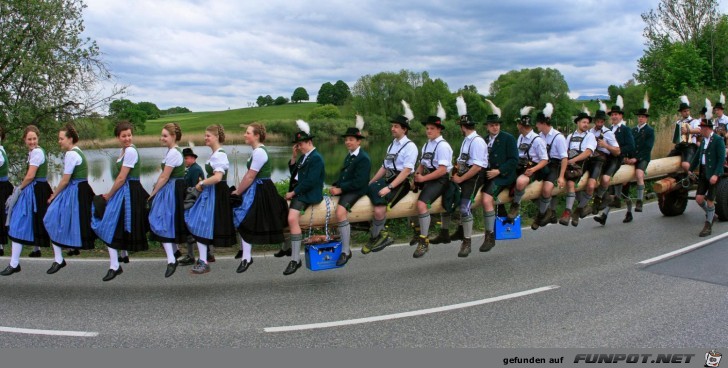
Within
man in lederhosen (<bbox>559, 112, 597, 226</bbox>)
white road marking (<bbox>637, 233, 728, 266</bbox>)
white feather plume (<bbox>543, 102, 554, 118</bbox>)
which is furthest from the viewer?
man in lederhosen (<bbox>559, 112, 597, 226</bbox>)

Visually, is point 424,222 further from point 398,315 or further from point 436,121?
point 398,315

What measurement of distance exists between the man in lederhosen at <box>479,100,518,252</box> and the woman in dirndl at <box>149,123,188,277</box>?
14.1 ft

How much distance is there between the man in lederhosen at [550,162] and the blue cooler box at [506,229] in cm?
67

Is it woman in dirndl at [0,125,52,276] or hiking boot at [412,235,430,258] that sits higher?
woman in dirndl at [0,125,52,276]

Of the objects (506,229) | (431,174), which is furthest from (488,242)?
(431,174)

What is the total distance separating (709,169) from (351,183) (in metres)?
6.63

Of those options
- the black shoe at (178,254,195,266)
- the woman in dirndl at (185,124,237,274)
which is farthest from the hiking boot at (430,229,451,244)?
the black shoe at (178,254,195,266)

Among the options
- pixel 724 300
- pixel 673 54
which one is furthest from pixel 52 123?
pixel 673 54

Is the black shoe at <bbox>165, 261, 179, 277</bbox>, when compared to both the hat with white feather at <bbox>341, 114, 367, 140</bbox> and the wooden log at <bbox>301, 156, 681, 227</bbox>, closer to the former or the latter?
the wooden log at <bbox>301, 156, 681, 227</bbox>

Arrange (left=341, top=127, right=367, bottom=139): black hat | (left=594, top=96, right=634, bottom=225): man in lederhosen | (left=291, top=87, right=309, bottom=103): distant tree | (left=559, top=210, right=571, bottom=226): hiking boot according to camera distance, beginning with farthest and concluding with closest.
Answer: (left=291, top=87, right=309, bottom=103): distant tree < (left=594, top=96, right=634, bottom=225): man in lederhosen < (left=559, top=210, right=571, bottom=226): hiking boot < (left=341, top=127, right=367, bottom=139): black hat

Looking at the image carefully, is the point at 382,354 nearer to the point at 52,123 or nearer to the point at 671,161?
the point at 671,161

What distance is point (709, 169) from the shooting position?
9.40 m

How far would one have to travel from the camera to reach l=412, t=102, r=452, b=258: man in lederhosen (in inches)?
294

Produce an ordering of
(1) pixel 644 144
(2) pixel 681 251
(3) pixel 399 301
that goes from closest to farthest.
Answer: (3) pixel 399 301 → (2) pixel 681 251 → (1) pixel 644 144
